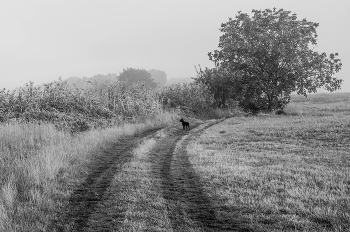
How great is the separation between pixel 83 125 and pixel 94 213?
11.8 meters

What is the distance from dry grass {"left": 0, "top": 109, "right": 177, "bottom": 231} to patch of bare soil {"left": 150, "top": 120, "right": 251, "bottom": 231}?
247 centimetres

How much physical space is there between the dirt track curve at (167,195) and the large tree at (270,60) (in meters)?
19.1

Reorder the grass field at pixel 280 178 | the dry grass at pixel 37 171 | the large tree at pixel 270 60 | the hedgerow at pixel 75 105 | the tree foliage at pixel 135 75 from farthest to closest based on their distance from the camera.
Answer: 1. the tree foliage at pixel 135 75
2. the large tree at pixel 270 60
3. the hedgerow at pixel 75 105
4. the dry grass at pixel 37 171
5. the grass field at pixel 280 178

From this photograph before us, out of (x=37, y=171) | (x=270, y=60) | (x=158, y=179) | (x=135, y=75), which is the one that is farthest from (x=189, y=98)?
(x=135, y=75)

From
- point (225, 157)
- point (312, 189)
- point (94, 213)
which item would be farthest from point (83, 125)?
point (312, 189)

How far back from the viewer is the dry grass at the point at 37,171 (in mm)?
5899

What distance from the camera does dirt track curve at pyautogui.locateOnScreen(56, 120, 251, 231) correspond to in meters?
5.42

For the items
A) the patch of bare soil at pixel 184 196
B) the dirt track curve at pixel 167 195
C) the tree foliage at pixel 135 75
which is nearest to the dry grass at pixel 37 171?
the dirt track curve at pixel 167 195

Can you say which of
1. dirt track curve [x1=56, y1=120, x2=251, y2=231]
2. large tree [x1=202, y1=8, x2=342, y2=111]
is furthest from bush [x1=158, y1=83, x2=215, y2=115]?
dirt track curve [x1=56, y1=120, x2=251, y2=231]

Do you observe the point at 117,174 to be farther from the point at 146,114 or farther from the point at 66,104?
the point at 146,114

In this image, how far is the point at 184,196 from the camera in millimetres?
6824

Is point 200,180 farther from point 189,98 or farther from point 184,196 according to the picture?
point 189,98

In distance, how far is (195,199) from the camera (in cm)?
664

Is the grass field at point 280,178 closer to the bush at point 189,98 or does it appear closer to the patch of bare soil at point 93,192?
the patch of bare soil at point 93,192
